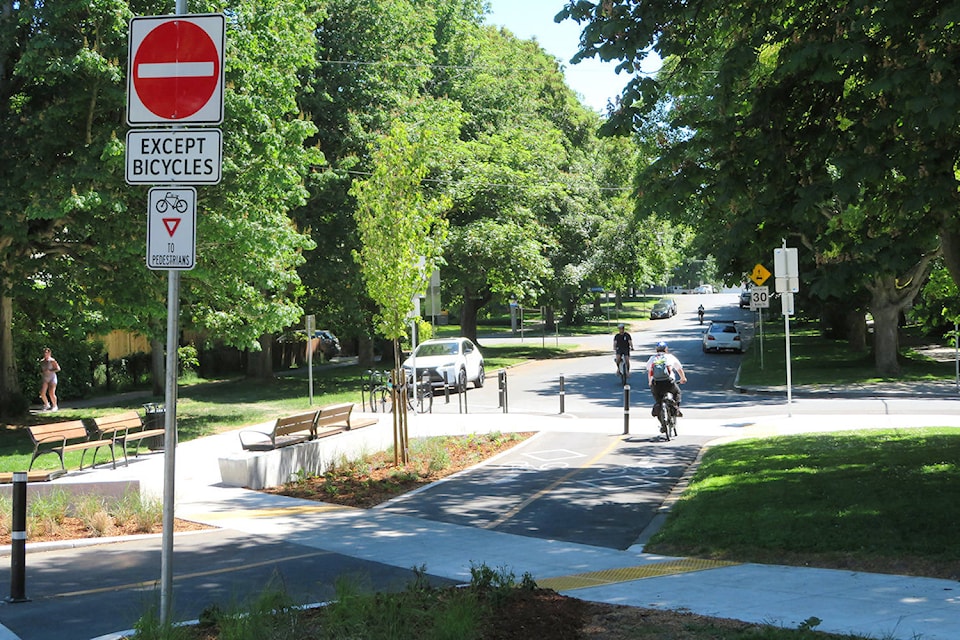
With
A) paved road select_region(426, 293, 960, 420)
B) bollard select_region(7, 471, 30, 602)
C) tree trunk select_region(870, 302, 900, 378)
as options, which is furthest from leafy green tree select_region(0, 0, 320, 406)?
tree trunk select_region(870, 302, 900, 378)

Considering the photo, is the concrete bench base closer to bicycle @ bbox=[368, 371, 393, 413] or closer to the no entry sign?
bicycle @ bbox=[368, 371, 393, 413]

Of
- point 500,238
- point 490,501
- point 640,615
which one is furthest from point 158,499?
point 500,238

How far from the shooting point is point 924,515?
9438 millimetres

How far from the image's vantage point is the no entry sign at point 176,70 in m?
6.08

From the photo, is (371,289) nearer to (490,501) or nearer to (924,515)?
(490,501)

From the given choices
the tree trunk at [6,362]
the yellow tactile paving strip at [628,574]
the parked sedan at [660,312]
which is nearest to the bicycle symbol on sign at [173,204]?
the yellow tactile paving strip at [628,574]

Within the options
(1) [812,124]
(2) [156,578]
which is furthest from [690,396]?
(2) [156,578]

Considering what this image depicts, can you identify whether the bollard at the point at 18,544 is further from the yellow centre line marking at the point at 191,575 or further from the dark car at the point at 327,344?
the dark car at the point at 327,344

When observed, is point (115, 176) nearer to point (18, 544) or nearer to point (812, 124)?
point (18, 544)

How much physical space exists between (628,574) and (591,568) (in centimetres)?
48

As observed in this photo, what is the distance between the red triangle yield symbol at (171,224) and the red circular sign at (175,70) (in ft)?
2.19

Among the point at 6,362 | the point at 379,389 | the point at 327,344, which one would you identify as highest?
the point at 327,344

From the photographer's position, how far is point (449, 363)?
29797 millimetres

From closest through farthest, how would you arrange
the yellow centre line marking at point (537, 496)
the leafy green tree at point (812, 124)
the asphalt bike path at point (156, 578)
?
Result: the asphalt bike path at point (156, 578)
the leafy green tree at point (812, 124)
the yellow centre line marking at point (537, 496)
